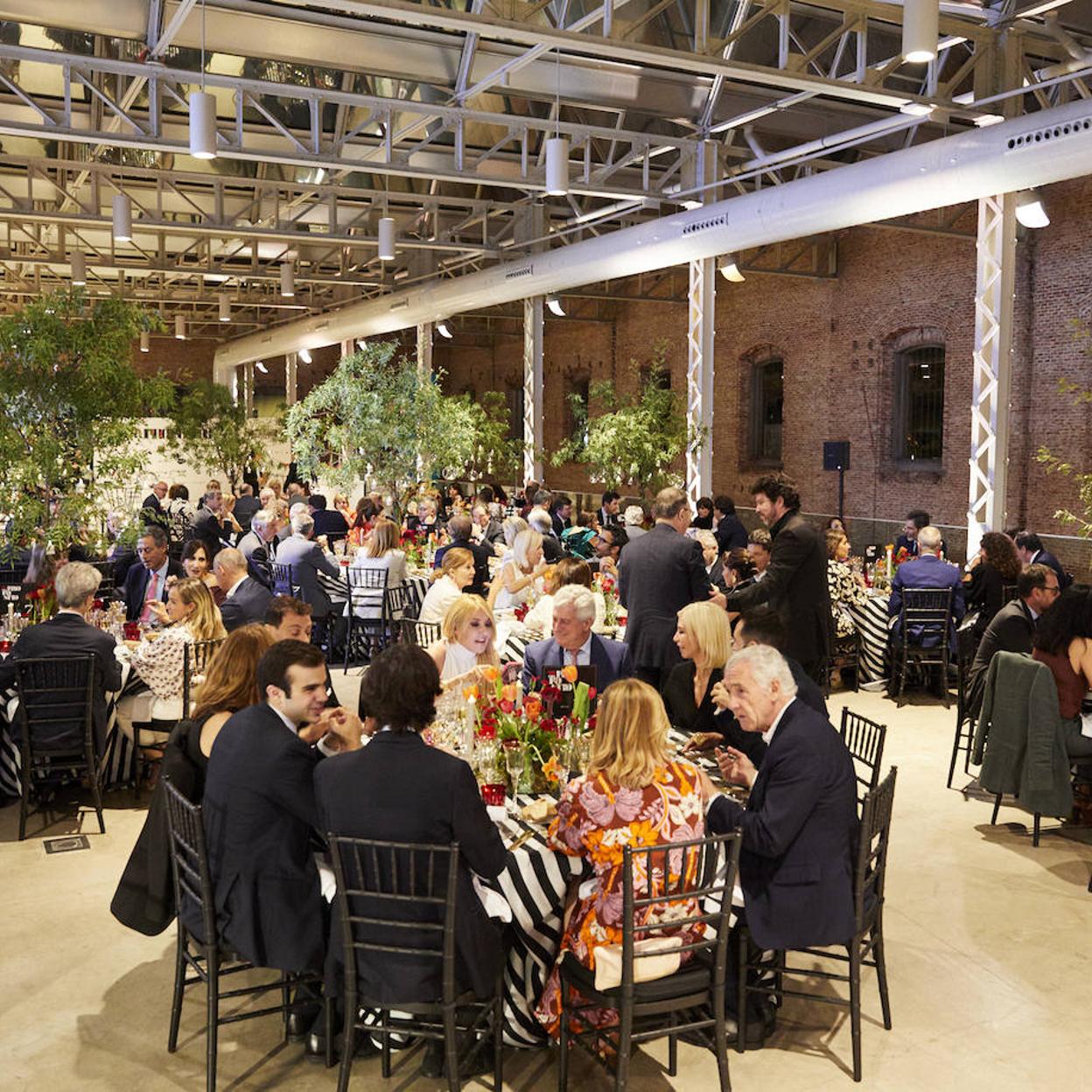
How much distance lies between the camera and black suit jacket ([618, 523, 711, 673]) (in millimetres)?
6191

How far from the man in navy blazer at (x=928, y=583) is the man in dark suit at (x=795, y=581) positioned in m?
2.62

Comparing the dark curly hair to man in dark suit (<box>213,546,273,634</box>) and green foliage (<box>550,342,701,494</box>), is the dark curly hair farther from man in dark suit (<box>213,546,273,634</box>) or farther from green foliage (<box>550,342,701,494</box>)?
green foliage (<box>550,342,701,494</box>)

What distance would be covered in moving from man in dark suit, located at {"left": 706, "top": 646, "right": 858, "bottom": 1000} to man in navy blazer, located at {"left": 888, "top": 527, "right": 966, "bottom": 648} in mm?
5502

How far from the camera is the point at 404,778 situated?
308 cm

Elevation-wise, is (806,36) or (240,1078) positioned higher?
(806,36)

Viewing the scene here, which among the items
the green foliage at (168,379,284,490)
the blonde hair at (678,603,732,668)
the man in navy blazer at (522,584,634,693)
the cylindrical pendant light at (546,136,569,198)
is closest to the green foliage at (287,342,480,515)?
the cylindrical pendant light at (546,136,569,198)

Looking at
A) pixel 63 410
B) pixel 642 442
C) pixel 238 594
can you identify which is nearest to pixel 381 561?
pixel 238 594

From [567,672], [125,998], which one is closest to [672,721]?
[567,672]

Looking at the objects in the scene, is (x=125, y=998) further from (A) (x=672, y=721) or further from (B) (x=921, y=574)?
(B) (x=921, y=574)

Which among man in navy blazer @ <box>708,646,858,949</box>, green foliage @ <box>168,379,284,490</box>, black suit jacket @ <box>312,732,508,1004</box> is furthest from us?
green foliage @ <box>168,379,284,490</box>

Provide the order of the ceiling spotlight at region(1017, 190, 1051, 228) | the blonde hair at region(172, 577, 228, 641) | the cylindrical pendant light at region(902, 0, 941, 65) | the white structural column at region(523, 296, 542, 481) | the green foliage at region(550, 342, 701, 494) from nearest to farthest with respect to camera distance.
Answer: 1. the blonde hair at region(172, 577, 228, 641)
2. the cylindrical pendant light at region(902, 0, 941, 65)
3. the ceiling spotlight at region(1017, 190, 1051, 228)
4. the green foliage at region(550, 342, 701, 494)
5. the white structural column at region(523, 296, 542, 481)

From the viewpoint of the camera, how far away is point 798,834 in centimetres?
341

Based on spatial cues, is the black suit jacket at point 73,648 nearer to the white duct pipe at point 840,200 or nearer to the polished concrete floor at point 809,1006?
the polished concrete floor at point 809,1006

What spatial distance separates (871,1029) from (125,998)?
2641mm
